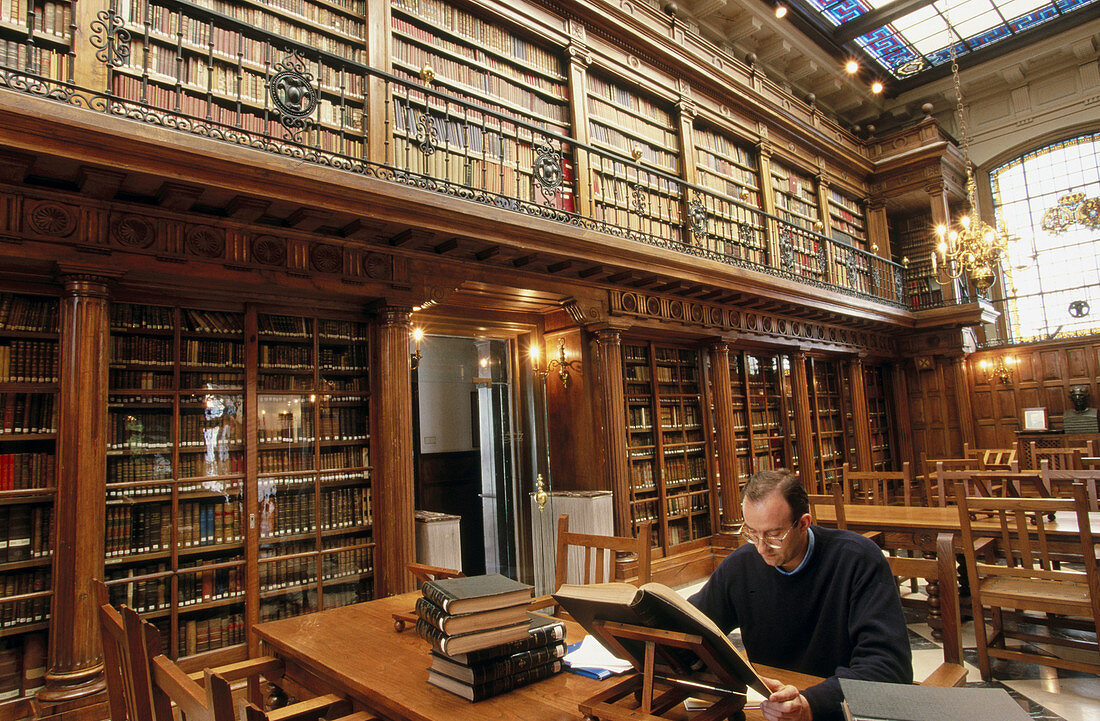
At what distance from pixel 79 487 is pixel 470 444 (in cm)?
275

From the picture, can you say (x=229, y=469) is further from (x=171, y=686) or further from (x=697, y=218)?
(x=697, y=218)

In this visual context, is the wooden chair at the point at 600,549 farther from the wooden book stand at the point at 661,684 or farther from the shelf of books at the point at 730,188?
the shelf of books at the point at 730,188

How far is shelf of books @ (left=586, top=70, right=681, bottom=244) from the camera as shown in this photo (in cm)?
559

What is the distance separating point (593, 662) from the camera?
1592mm

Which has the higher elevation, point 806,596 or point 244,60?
point 244,60

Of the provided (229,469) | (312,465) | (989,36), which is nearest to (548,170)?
(312,465)

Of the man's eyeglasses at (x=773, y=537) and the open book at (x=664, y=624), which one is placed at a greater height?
the man's eyeglasses at (x=773, y=537)

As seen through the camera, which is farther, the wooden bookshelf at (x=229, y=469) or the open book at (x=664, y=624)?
the wooden bookshelf at (x=229, y=469)

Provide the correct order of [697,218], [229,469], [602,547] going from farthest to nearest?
[697,218], [229,469], [602,547]

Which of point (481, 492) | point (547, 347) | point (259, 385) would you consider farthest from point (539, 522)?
point (259, 385)

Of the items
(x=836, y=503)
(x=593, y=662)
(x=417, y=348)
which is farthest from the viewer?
(x=417, y=348)

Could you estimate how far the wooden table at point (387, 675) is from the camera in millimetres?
1344

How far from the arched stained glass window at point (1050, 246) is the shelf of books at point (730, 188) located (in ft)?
16.4

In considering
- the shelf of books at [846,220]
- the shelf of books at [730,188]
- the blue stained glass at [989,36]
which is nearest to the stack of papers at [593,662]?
the shelf of books at [730,188]
